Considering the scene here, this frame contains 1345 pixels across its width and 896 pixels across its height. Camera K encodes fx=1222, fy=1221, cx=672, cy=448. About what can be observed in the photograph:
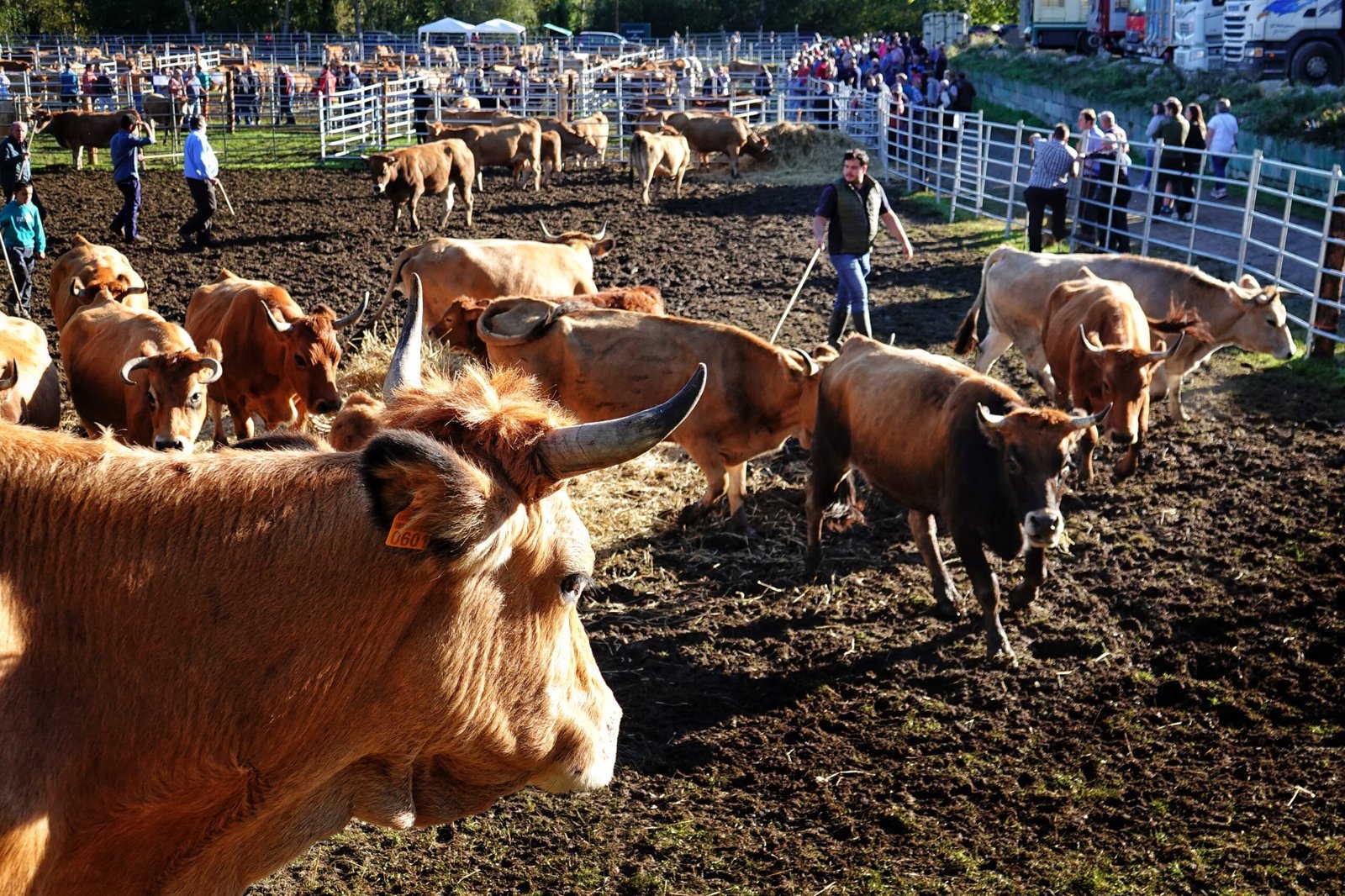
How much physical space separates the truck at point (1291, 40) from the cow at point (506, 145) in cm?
1635

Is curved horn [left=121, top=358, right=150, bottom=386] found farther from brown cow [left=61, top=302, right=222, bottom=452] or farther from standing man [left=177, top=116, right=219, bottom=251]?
standing man [left=177, top=116, right=219, bottom=251]

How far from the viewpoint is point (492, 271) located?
40.4 ft

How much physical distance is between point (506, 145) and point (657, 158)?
3.48 meters

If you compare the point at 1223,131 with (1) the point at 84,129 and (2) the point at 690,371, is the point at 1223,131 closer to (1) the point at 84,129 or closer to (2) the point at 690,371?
(2) the point at 690,371

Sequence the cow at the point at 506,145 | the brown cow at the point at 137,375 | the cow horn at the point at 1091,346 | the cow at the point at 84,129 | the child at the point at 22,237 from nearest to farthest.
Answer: the brown cow at the point at 137,375
the cow horn at the point at 1091,346
the child at the point at 22,237
the cow at the point at 506,145
the cow at the point at 84,129

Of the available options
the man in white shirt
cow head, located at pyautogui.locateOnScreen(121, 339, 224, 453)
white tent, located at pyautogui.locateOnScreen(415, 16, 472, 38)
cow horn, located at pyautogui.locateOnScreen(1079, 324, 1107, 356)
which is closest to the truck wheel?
the man in white shirt

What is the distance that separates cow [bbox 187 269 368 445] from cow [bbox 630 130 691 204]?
1412cm

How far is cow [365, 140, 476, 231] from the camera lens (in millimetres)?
20516

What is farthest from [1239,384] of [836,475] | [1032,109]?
[1032,109]

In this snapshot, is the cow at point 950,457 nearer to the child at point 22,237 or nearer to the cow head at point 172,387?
the cow head at point 172,387

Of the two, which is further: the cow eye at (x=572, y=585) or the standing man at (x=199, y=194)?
the standing man at (x=199, y=194)

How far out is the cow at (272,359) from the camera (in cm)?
959

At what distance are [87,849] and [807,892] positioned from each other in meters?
3.15

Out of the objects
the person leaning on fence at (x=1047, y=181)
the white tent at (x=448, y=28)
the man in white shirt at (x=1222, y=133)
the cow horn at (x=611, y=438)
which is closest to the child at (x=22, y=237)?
the person leaning on fence at (x=1047, y=181)
